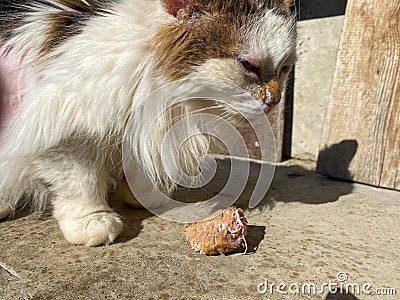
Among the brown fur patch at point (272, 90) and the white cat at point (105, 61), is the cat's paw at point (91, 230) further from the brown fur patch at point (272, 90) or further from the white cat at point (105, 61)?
the brown fur patch at point (272, 90)

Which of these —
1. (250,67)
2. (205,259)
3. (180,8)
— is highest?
(180,8)

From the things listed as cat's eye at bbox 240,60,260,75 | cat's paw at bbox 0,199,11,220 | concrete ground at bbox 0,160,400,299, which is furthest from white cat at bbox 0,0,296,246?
cat's paw at bbox 0,199,11,220

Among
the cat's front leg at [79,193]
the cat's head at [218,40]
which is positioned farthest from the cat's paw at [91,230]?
the cat's head at [218,40]

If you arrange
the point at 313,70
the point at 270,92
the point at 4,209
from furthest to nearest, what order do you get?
the point at 313,70 → the point at 4,209 → the point at 270,92

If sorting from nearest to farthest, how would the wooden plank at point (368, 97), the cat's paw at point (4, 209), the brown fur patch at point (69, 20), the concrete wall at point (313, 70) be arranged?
the brown fur patch at point (69, 20)
the cat's paw at point (4, 209)
the wooden plank at point (368, 97)
the concrete wall at point (313, 70)

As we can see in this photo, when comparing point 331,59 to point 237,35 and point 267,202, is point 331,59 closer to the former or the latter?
point 267,202

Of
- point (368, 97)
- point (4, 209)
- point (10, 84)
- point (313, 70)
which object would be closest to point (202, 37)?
point (10, 84)

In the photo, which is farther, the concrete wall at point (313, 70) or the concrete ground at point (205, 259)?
the concrete wall at point (313, 70)

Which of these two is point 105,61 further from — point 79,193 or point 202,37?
point 79,193
